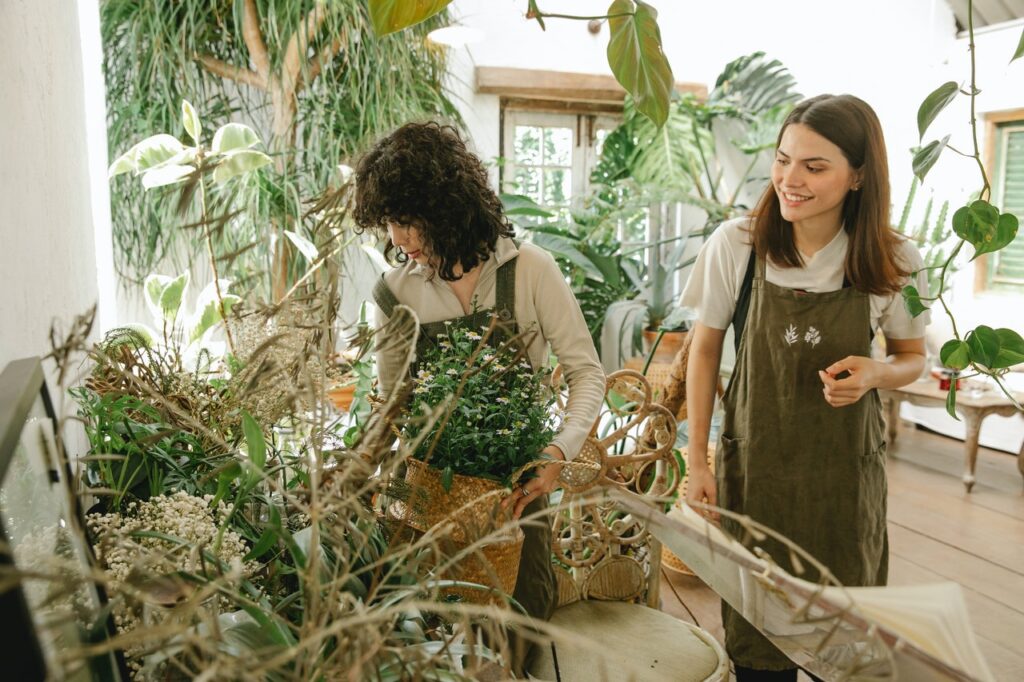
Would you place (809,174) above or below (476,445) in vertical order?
above

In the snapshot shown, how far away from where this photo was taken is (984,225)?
96 cm

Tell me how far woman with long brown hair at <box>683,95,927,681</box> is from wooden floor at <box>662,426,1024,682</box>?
633 millimetres

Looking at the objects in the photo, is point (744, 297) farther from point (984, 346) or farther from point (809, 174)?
point (984, 346)

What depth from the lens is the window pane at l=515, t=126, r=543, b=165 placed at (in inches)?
204

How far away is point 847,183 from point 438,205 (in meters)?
0.77

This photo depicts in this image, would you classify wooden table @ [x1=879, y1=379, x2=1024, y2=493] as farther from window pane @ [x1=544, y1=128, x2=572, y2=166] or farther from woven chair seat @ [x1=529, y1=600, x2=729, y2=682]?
woven chair seat @ [x1=529, y1=600, x2=729, y2=682]

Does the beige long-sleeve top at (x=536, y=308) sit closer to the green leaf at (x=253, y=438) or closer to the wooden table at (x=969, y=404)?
the green leaf at (x=253, y=438)

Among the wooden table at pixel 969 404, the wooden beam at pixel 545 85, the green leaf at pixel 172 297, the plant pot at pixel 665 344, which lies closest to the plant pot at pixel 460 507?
the green leaf at pixel 172 297

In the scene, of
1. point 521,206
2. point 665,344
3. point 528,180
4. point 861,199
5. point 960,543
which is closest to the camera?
point 861,199

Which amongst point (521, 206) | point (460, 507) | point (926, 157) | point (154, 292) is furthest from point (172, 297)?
point (521, 206)

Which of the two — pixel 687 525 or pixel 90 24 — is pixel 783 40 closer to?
pixel 90 24

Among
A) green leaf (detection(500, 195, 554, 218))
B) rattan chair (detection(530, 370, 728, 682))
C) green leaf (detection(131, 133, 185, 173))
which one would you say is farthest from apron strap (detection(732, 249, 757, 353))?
green leaf (detection(500, 195, 554, 218))

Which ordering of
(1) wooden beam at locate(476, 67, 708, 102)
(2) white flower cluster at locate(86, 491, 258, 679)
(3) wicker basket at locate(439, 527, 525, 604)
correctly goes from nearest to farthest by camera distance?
(2) white flower cluster at locate(86, 491, 258, 679) → (3) wicker basket at locate(439, 527, 525, 604) → (1) wooden beam at locate(476, 67, 708, 102)

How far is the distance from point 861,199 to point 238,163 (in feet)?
4.68
